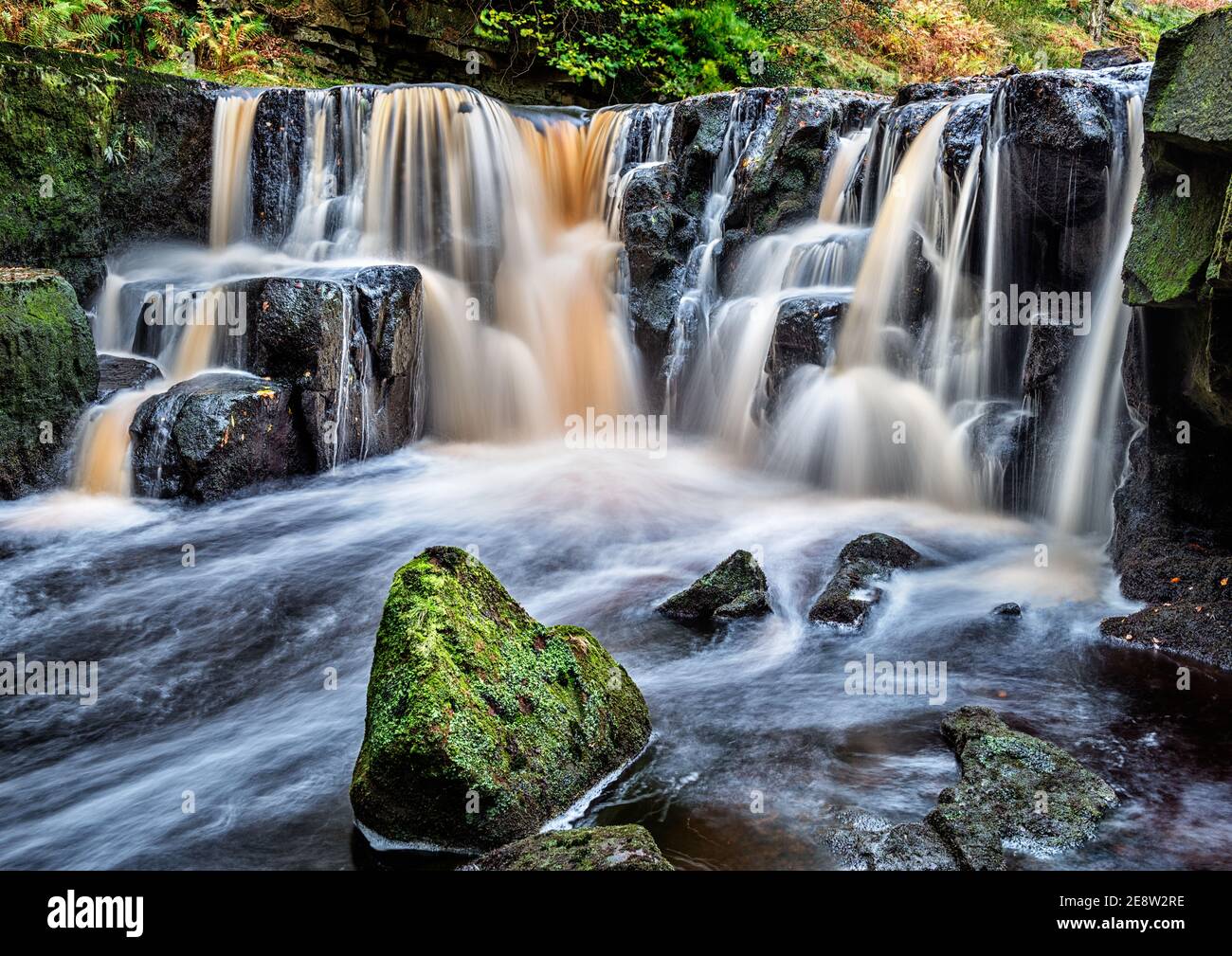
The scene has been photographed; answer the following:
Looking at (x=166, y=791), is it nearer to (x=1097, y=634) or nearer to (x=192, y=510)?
(x=192, y=510)

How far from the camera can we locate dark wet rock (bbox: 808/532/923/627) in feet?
19.3

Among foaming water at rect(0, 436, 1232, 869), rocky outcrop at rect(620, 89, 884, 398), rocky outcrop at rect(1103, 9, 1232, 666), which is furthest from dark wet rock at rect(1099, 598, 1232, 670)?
rocky outcrop at rect(620, 89, 884, 398)

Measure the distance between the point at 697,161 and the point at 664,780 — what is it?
29.7 feet

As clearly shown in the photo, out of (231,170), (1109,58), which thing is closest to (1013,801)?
(1109,58)

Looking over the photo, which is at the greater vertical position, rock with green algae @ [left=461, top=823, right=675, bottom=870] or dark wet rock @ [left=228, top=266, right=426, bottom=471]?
dark wet rock @ [left=228, top=266, right=426, bottom=471]

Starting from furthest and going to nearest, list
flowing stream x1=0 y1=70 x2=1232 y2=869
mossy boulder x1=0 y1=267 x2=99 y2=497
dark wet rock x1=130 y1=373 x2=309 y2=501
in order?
dark wet rock x1=130 y1=373 x2=309 y2=501 < mossy boulder x1=0 y1=267 x2=99 y2=497 < flowing stream x1=0 y1=70 x2=1232 y2=869

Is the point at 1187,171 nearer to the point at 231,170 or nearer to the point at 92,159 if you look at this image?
the point at 231,170

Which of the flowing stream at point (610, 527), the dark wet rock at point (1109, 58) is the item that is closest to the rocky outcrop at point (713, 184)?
the flowing stream at point (610, 527)

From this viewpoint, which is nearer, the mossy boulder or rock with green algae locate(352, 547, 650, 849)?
rock with green algae locate(352, 547, 650, 849)

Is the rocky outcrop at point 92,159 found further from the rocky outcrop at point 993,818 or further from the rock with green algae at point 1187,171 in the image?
the rocky outcrop at point 993,818

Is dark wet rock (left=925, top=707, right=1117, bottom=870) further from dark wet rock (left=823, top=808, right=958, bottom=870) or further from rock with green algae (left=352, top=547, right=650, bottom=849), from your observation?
rock with green algae (left=352, top=547, right=650, bottom=849)

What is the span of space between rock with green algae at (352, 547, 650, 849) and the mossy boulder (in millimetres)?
6122

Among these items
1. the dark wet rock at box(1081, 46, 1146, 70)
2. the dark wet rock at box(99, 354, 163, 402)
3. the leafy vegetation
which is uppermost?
the leafy vegetation

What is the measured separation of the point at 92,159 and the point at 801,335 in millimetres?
8453
